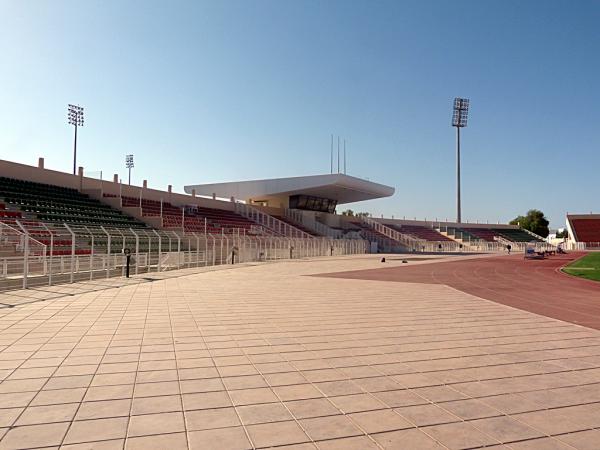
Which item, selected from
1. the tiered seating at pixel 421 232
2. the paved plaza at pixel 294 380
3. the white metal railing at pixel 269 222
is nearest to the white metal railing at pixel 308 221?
the white metal railing at pixel 269 222

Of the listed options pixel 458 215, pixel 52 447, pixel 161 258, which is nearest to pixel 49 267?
pixel 161 258

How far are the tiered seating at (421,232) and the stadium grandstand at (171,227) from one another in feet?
0.96

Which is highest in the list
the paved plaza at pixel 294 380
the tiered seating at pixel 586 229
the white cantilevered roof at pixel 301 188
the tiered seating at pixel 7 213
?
the white cantilevered roof at pixel 301 188

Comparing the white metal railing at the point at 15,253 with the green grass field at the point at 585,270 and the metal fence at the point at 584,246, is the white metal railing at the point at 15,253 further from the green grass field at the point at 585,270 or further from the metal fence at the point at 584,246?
the metal fence at the point at 584,246

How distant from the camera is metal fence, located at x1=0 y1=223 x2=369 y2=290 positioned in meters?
13.0

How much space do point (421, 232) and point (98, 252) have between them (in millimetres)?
65131

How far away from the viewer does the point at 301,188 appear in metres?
53.2

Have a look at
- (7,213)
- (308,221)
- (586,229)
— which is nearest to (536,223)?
(586,229)

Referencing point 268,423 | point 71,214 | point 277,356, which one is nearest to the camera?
point 268,423

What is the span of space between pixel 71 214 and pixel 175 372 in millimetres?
26808

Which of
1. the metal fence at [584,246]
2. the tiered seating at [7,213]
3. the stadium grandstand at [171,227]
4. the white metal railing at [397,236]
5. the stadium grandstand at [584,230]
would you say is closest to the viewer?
the stadium grandstand at [171,227]

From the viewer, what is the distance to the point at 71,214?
28547 millimetres

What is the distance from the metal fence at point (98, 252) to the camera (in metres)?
13.0

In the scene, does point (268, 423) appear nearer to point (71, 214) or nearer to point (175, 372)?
point (175, 372)
